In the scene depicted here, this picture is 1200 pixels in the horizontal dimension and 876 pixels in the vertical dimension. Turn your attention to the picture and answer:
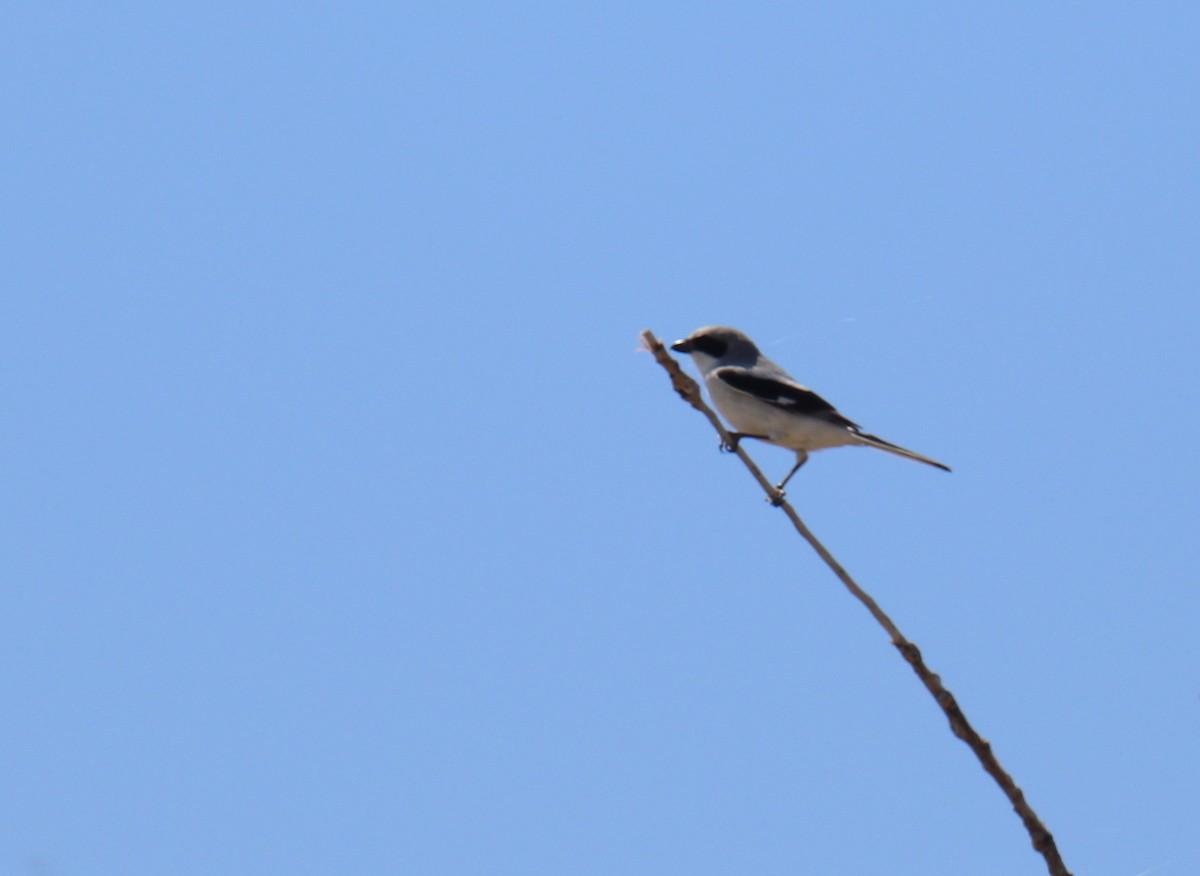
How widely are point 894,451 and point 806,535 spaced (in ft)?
14.9

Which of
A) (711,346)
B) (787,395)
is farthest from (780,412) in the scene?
(711,346)

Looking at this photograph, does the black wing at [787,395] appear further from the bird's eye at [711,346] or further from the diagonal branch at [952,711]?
the diagonal branch at [952,711]

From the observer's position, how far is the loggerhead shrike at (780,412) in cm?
837

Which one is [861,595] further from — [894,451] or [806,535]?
[894,451]

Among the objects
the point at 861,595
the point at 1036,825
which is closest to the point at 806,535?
the point at 861,595

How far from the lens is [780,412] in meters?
8.42

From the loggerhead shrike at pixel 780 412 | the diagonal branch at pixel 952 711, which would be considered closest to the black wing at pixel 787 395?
the loggerhead shrike at pixel 780 412

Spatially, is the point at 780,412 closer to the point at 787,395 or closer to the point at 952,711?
the point at 787,395

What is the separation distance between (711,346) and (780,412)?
36.5 inches

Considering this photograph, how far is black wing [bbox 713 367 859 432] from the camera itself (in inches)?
331

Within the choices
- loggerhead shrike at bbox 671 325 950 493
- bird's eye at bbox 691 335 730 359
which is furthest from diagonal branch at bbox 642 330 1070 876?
bird's eye at bbox 691 335 730 359

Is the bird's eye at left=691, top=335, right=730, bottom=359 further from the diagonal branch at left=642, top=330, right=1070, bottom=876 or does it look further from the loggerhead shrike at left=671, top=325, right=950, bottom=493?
the diagonal branch at left=642, top=330, right=1070, bottom=876

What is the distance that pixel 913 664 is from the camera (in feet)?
10.4

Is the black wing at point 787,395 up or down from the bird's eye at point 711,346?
down
